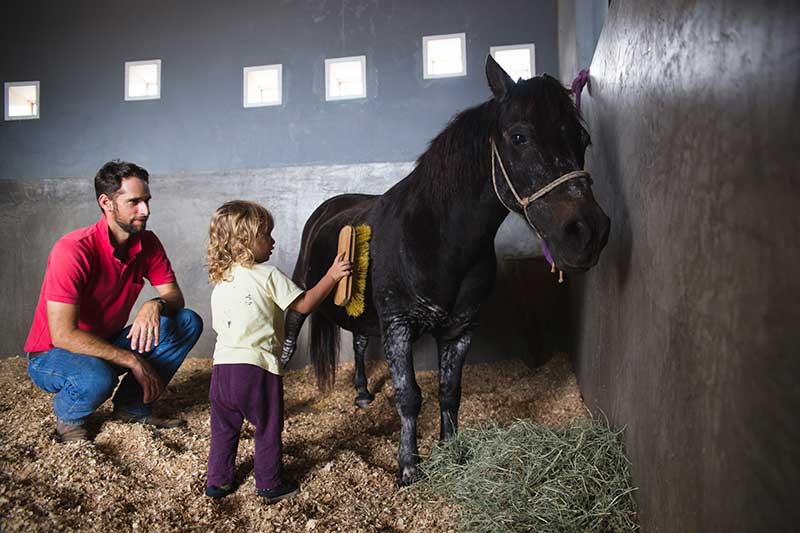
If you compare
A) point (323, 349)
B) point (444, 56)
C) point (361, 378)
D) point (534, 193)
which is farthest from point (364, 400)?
point (444, 56)

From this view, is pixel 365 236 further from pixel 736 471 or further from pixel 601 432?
pixel 736 471

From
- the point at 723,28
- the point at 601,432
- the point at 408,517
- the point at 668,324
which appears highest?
the point at 723,28

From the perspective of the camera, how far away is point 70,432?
2268 mm

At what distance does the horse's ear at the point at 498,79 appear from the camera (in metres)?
1.91

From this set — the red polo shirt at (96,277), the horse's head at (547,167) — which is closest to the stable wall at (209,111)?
the red polo shirt at (96,277)

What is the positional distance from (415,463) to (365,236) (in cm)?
97

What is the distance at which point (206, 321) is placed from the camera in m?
4.35

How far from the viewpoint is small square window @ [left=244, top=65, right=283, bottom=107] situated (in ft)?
16.9

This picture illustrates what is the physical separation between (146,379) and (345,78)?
371cm

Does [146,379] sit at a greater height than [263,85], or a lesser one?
lesser

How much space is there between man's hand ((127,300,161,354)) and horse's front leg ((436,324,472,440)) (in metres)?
1.29

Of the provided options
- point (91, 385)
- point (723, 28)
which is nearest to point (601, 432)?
point (723, 28)

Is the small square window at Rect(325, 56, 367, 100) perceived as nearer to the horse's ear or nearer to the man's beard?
the man's beard

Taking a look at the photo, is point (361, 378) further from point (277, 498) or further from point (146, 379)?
point (277, 498)
